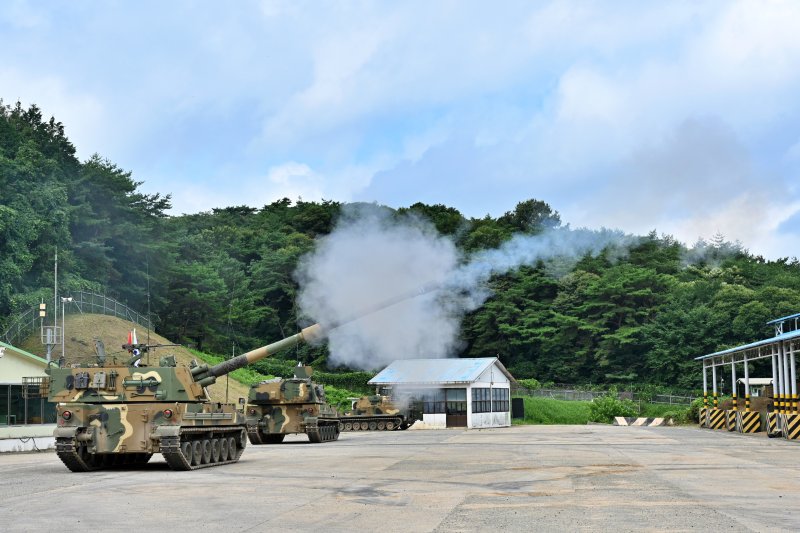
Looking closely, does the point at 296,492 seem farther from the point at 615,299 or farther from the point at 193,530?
the point at 615,299

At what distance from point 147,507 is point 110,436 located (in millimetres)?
8825

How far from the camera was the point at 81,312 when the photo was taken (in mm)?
56938

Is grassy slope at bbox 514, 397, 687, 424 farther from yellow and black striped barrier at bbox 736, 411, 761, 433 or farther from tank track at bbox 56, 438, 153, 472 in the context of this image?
tank track at bbox 56, 438, 153, 472

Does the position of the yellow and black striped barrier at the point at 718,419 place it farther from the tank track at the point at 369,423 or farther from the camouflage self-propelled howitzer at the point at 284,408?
the camouflage self-propelled howitzer at the point at 284,408

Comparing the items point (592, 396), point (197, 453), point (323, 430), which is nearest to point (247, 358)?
point (197, 453)

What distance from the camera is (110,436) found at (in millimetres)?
23609

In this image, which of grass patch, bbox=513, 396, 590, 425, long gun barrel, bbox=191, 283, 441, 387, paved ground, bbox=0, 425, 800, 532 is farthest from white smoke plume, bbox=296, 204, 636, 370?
grass patch, bbox=513, 396, 590, 425

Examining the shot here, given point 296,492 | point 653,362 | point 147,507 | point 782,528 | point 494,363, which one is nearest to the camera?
point 782,528

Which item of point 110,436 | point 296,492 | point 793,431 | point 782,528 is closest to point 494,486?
point 296,492

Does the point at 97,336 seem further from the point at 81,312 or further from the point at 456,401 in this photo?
the point at 456,401

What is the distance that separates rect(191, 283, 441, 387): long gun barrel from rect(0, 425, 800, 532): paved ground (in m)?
2.52

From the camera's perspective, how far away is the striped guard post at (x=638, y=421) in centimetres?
5938

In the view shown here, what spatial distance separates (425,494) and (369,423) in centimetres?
3676

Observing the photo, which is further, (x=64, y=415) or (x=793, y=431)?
(x=793, y=431)
